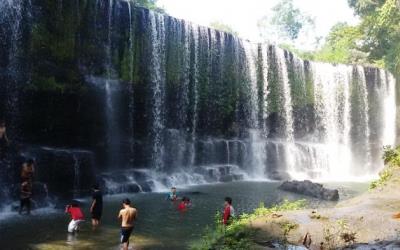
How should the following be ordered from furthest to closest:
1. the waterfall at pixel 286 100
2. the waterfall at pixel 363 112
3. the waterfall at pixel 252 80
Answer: the waterfall at pixel 363 112
the waterfall at pixel 286 100
the waterfall at pixel 252 80

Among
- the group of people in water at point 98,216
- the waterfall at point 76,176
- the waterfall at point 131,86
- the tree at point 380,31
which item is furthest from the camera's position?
the tree at point 380,31

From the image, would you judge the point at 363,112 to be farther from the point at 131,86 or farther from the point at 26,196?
the point at 26,196

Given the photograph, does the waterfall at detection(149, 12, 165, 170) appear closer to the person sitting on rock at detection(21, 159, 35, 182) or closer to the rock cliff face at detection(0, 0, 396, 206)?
the rock cliff face at detection(0, 0, 396, 206)

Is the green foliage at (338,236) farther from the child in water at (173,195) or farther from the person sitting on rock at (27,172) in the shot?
the person sitting on rock at (27,172)

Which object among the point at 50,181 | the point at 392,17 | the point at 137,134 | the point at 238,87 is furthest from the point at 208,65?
the point at 392,17

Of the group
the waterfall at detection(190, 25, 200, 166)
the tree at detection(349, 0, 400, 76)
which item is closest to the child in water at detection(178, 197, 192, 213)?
the waterfall at detection(190, 25, 200, 166)

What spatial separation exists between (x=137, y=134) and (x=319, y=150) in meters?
17.1

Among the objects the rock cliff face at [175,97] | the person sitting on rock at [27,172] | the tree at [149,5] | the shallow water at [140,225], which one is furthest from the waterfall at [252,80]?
the person sitting on rock at [27,172]

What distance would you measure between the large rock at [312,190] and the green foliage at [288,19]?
59.9m

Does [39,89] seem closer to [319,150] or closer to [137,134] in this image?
[137,134]

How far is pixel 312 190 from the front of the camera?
72.5 ft

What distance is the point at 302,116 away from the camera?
3831cm

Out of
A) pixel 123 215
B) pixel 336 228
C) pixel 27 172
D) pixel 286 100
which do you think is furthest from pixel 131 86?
pixel 336 228

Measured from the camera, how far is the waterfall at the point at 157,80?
27406 millimetres
